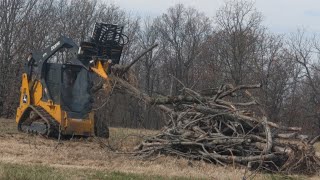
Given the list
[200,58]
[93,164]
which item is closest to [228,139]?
[93,164]

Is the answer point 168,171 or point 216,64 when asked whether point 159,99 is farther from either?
point 216,64

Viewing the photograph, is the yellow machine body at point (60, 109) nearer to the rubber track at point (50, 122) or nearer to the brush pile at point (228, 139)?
the rubber track at point (50, 122)

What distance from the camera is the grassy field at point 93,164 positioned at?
9628 mm

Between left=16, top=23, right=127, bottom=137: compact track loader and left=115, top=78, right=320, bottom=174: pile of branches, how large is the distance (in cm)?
268

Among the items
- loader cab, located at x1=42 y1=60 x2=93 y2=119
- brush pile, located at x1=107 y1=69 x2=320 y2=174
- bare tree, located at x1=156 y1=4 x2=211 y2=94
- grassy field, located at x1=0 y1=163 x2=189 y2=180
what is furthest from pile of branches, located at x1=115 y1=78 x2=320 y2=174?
bare tree, located at x1=156 y1=4 x2=211 y2=94

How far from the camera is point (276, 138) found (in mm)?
13289

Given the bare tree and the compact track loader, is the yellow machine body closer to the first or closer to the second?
the compact track loader

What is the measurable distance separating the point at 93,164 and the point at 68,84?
6.19 metres

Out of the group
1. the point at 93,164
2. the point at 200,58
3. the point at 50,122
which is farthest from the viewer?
the point at 200,58

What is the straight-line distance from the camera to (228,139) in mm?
12672

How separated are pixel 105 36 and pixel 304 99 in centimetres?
3751

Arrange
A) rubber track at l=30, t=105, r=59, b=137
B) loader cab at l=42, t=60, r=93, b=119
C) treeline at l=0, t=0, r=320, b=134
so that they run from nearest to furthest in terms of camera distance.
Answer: rubber track at l=30, t=105, r=59, b=137
loader cab at l=42, t=60, r=93, b=119
treeline at l=0, t=0, r=320, b=134

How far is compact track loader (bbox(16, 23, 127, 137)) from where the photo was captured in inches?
635

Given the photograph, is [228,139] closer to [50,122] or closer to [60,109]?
[60,109]
